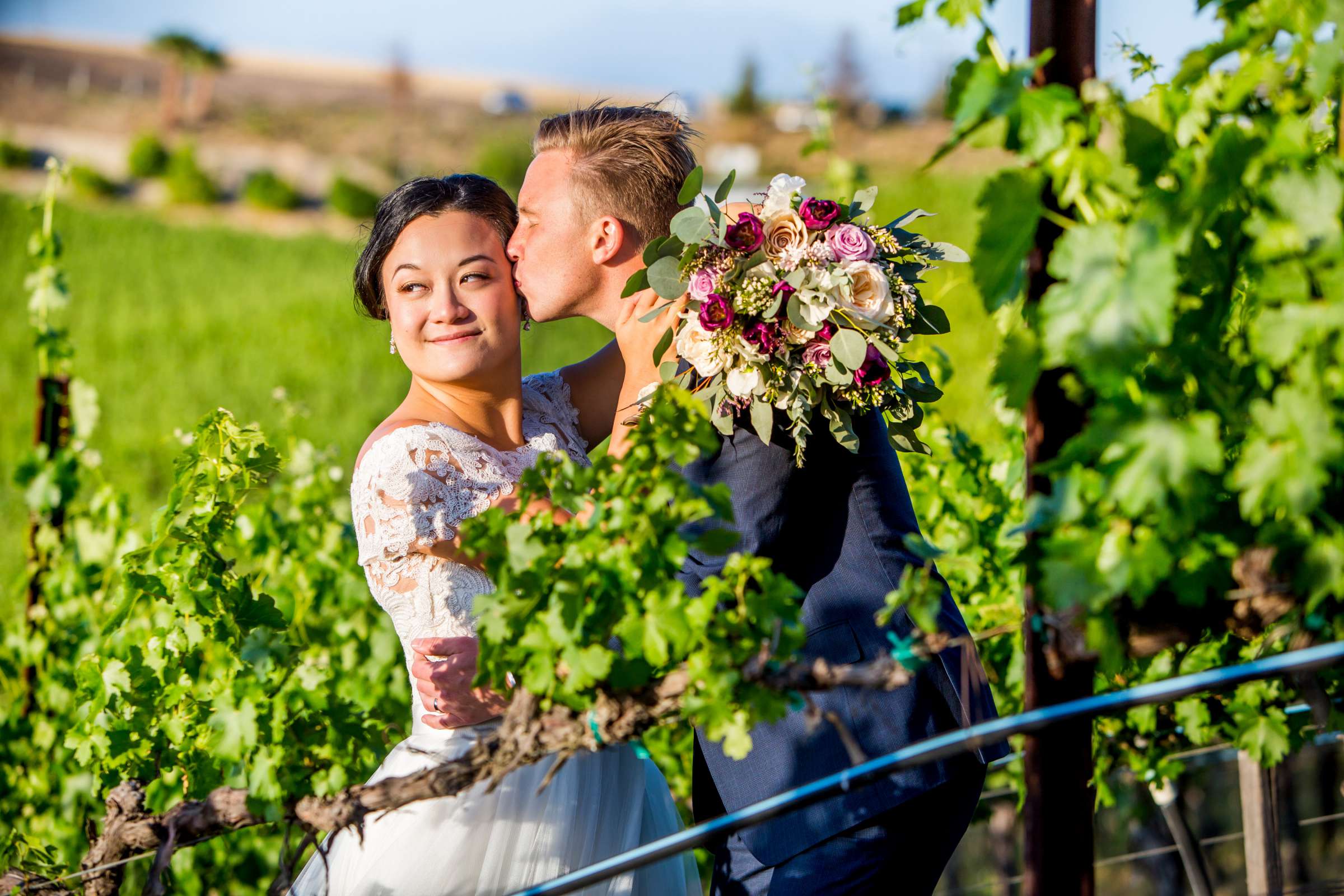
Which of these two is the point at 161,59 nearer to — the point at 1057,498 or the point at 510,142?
the point at 510,142

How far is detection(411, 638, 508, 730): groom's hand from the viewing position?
2.60m

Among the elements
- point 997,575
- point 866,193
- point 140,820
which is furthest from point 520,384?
point 997,575

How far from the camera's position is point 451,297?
2680mm

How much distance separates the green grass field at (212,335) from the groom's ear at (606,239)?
1025cm

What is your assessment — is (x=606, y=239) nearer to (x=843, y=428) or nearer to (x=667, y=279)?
(x=667, y=279)

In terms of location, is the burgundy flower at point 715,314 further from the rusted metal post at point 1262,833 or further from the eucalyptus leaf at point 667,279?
→ the rusted metal post at point 1262,833

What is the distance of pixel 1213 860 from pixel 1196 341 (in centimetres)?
445

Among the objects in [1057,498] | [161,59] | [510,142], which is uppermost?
[161,59]

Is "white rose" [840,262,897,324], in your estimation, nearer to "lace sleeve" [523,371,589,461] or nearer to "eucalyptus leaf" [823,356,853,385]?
"eucalyptus leaf" [823,356,853,385]

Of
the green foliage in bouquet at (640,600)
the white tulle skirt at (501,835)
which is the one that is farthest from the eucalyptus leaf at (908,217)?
the white tulle skirt at (501,835)

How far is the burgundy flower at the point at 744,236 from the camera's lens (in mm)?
2162

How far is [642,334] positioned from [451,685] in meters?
0.87

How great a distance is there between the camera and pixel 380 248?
9.14 feet

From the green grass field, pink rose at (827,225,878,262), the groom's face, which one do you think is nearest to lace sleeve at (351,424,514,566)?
the groom's face
